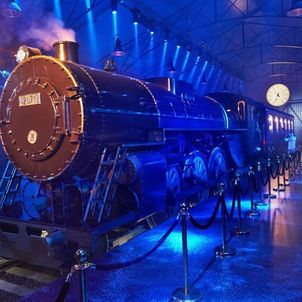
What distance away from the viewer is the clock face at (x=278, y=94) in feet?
103

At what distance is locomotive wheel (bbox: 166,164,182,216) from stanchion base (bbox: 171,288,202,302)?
194 centimetres

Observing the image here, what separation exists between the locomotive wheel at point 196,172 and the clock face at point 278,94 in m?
26.6

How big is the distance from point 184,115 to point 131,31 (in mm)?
11189

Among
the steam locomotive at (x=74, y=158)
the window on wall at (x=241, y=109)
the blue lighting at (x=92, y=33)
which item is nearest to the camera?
the steam locomotive at (x=74, y=158)

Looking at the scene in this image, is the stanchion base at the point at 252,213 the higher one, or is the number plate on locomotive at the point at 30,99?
the number plate on locomotive at the point at 30,99

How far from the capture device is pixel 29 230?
166 inches

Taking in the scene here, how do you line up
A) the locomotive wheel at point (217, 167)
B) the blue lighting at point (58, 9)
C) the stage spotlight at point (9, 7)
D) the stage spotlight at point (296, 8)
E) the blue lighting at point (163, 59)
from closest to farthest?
the stage spotlight at point (9, 7) < the locomotive wheel at point (217, 167) < the stage spotlight at point (296, 8) < the blue lighting at point (58, 9) < the blue lighting at point (163, 59)

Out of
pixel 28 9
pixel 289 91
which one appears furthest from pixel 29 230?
pixel 289 91

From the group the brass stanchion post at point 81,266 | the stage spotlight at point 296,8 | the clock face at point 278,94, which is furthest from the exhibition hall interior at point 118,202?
the clock face at point 278,94

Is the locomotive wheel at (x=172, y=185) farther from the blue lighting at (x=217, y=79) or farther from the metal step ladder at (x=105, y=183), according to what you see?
the blue lighting at (x=217, y=79)

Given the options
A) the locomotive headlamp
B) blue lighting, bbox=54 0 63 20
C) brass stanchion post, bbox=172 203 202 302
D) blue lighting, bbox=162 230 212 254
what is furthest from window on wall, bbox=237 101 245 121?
brass stanchion post, bbox=172 203 202 302

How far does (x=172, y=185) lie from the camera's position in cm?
620

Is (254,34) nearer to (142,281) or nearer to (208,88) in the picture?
(208,88)

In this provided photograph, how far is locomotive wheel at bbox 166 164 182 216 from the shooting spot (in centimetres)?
567
